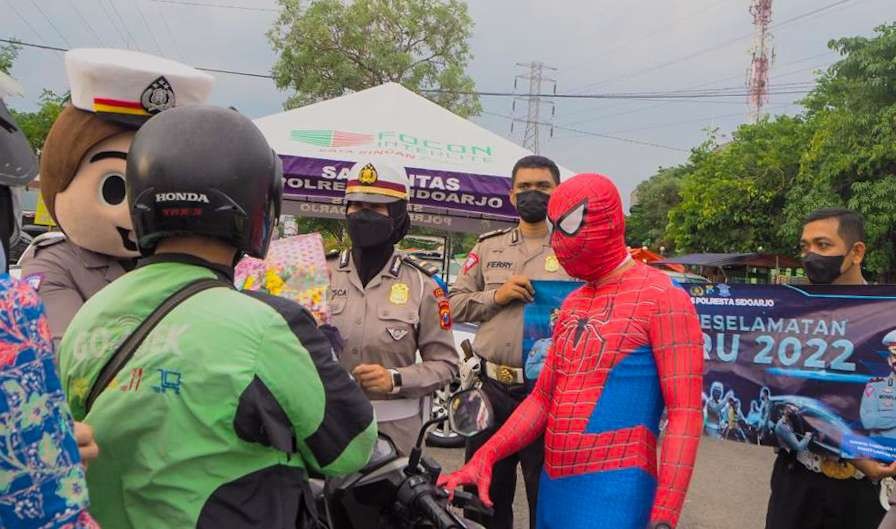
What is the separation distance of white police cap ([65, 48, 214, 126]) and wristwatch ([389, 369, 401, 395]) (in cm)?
131

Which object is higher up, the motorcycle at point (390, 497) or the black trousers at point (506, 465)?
the motorcycle at point (390, 497)

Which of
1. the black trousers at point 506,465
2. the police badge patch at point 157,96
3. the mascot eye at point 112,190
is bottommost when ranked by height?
the black trousers at point 506,465

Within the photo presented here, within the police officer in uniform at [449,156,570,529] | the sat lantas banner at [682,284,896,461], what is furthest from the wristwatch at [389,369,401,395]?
the sat lantas banner at [682,284,896,461]

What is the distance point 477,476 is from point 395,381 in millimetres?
718

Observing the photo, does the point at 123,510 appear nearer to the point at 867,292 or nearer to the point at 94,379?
the point at 94,379

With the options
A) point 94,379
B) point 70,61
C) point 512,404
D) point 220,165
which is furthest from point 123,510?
point 512,404

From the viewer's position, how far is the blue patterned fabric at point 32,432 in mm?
980

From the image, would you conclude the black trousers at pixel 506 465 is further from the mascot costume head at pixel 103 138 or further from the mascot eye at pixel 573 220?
the mascot costume head at pixel 103 138

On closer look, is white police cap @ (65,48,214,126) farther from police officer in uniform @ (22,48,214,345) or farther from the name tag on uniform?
the name tag on uniform

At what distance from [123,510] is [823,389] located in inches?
126

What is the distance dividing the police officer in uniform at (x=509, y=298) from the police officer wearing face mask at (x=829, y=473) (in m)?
1.13

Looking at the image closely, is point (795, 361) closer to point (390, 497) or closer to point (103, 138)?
point (390, 497)

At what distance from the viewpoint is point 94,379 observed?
1.45 meters

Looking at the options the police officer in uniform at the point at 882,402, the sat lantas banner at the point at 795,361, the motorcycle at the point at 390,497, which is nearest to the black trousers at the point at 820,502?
the sat lantas banner at the point at 795,361
